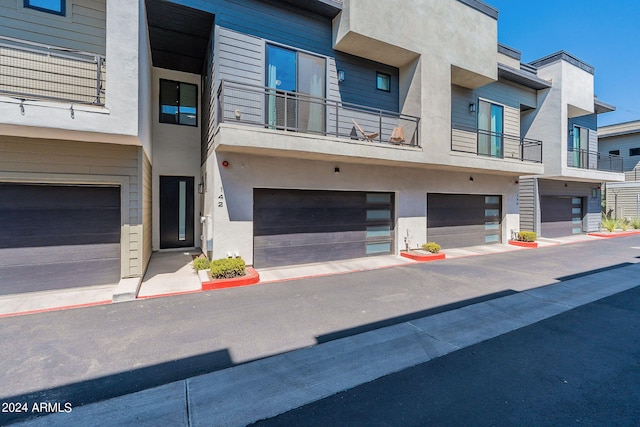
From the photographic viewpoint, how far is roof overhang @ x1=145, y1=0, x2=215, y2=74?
276 inches

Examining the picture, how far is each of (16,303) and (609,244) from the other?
19519 mm

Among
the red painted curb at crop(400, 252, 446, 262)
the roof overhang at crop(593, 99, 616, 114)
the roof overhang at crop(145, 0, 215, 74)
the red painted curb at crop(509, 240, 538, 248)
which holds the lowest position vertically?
the red painted curb at crop(400, 252, 446, 262)

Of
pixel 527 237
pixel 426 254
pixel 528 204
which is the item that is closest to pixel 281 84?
pixel 426 254

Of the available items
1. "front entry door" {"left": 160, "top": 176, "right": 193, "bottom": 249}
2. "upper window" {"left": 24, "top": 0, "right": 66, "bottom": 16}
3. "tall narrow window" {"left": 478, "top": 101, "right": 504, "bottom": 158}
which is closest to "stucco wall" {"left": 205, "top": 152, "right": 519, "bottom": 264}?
"tall narrow window" {"left": 478, "top": 101, "right": 504, "bottom": 158}

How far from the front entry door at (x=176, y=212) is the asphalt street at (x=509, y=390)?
30.6 feet

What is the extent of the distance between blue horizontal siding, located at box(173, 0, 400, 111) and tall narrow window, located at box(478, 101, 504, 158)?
13.6ft

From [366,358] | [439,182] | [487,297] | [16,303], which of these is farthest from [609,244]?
[16,303]

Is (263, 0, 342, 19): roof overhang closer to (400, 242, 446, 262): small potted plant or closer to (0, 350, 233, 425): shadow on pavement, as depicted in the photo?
(400, 242, 446, 262): small potted plant

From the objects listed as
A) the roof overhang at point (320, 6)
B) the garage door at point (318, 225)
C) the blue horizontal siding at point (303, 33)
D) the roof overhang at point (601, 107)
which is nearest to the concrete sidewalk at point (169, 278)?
the garage door at point (318, 225)

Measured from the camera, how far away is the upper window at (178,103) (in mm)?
10195

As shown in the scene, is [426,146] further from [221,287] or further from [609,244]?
[609,244]

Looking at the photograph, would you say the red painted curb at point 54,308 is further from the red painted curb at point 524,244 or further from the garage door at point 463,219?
the red painted curb at point 524,244

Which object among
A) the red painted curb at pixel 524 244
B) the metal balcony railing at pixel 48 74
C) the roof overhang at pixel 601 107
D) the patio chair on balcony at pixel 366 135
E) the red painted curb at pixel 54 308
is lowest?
the red painted curb at pixel 54 308

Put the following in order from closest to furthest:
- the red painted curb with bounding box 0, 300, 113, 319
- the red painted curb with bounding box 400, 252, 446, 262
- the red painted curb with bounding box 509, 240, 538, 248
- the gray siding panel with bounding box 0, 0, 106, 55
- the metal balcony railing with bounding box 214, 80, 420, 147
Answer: the red painted curb with bounding box 0, 300, 113, 319 < the gray siding panel with bounding box 0, 0, 106, 55 < the metal balcony railing with bounding box 214, 80, 420, 147 < the red painted curb with bounding box 400, 252, 446, 262 < the red painted curb with bounding box 509, 240, 538, 248
